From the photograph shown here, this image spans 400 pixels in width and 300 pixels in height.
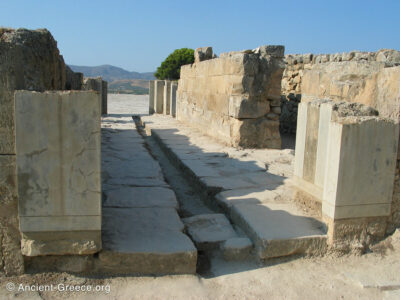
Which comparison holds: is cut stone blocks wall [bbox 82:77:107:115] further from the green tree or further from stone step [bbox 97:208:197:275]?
the green tree

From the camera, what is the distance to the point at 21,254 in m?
2.68

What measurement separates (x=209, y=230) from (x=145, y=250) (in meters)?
0.84

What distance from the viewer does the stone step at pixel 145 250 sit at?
278cm

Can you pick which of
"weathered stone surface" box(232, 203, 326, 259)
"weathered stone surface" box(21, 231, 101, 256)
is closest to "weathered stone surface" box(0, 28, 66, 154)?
"weathered stone surface" box(21, 231, 101, 256)

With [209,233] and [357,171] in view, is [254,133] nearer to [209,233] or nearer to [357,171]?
[209,233]

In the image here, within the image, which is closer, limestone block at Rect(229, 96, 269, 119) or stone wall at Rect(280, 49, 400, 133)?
limestone block at Rect(229, 96, 269, 119)

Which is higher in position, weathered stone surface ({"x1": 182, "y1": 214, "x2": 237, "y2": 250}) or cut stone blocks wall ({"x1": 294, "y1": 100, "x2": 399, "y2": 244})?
cut stone blocks wall ({"x1": 294, "y1": 100, "x2": 399, "y2": 244})

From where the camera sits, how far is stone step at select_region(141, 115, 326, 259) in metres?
3.12

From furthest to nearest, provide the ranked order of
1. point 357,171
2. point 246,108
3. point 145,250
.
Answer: point 246,108 < point 357,171 < point 145,250

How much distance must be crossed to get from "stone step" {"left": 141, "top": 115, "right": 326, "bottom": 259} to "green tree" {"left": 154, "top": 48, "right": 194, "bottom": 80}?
927 inches

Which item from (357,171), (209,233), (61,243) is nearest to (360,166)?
(357,171)

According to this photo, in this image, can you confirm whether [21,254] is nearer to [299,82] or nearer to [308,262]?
[308,262]

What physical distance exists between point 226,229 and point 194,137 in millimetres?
5502

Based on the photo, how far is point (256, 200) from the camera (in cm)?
412
